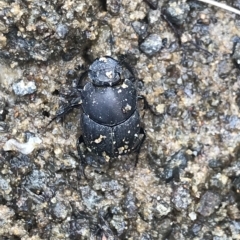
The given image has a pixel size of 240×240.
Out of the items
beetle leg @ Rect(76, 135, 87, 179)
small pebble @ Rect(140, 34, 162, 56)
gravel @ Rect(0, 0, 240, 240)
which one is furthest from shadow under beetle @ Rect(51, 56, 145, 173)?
small pebble @ Rect(140, 34, 162, 56)

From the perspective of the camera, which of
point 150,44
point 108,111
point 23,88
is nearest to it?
point 108,111

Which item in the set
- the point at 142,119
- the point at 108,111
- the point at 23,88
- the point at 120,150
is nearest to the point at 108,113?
the point at 108,111

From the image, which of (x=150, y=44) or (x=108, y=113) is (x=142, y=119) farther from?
(x=150, y=44)

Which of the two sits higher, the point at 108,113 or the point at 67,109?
the point at 108,113

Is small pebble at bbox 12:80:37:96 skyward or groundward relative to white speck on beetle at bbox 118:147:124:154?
skyward

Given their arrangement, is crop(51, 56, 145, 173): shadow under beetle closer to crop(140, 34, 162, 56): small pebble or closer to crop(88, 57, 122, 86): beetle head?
crop(88, 57, 122, 86): beetle head

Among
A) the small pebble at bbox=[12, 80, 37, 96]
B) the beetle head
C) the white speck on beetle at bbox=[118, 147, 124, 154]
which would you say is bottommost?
the white speck on beetle at bbox=[118, 147, 124, 154]

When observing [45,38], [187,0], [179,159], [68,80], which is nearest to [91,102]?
[68,80]

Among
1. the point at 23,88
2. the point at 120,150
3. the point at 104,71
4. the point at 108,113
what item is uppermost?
the point at 104,71

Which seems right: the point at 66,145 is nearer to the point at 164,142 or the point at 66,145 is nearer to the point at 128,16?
the point at 164,142
